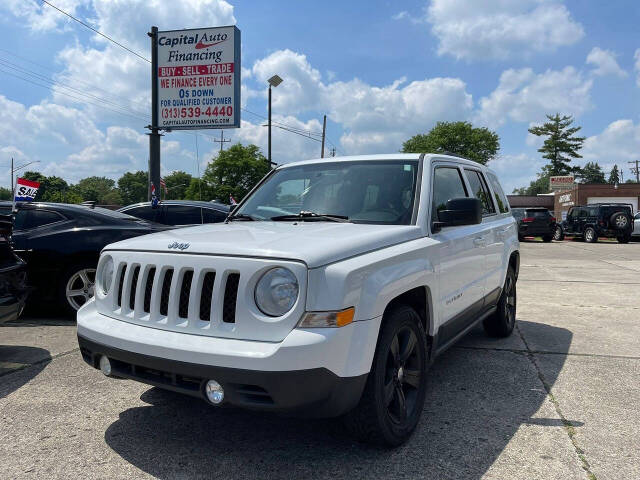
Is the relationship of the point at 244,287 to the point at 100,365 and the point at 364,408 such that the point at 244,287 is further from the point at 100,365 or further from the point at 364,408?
the point at 100,365

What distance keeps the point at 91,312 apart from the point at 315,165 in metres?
2.03

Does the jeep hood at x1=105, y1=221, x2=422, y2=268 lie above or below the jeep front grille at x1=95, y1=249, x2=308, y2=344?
above

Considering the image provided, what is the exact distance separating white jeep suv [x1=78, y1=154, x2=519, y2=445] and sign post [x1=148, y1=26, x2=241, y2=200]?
52.4ft

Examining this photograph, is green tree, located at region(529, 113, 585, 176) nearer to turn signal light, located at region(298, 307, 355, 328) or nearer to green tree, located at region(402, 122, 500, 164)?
green tree, located at region(402, 122, 500, 164)

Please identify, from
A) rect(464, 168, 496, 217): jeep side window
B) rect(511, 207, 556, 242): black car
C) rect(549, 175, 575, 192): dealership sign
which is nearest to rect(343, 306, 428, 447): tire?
rect(464, 168, 496, 217): jeep side window

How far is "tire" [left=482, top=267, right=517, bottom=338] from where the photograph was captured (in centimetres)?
550

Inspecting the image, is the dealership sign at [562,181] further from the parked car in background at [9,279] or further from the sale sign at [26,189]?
the parked car in background at [9,279]

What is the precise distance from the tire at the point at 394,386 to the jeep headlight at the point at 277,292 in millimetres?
596

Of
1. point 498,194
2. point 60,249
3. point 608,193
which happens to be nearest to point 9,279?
point 60,249

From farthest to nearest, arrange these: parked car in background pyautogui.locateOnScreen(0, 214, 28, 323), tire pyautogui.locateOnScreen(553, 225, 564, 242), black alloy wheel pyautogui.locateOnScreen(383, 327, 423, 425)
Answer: tire pyautogui.locateOnScreen(553, 225, 564, 242), parked car in background pyautogui.locateOnScreen(0, 214, 28, 323), black alloy wheel pyautogui.locateOnScreen(383, 327, 423, 425)

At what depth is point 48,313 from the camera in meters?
6.63

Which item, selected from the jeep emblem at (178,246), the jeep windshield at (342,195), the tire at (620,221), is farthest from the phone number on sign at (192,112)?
the tire at (620,221)

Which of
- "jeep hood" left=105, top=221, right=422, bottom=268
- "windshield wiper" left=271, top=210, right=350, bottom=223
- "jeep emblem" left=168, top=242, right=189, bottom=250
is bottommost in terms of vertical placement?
"jeep emblem" left=168, top=242, right=189, bottom=250

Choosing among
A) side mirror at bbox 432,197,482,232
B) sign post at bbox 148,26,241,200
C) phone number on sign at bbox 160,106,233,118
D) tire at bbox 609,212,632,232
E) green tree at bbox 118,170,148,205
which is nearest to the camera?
side mirror at bbox 432,197,482,232
